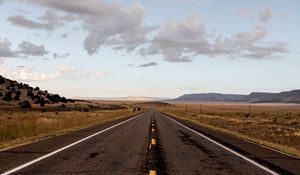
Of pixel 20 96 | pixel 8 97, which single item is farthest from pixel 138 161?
pixel 20 96

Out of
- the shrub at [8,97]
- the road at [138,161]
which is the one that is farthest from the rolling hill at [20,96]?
the road at [138,161]

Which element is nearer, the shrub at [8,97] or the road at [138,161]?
the road at [138,161]

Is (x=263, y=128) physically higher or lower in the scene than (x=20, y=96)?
lower

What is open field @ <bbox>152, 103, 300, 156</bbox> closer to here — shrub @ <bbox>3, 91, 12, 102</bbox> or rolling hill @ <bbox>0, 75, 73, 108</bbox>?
rolling hill @ <bbox>0, 75, 73, 108</bbox>

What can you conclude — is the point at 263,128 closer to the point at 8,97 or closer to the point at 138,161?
the point at 138,161

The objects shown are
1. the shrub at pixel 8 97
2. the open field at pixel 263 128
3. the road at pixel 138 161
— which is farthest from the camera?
the shrub at pixel 8 97

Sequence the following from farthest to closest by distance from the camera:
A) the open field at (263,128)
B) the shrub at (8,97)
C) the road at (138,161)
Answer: the shrub at (8,97) → the open field at (263,128) → the road at (138,161)

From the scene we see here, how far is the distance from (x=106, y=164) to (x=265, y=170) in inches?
169

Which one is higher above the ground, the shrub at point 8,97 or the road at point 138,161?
the shrub at point 8,97

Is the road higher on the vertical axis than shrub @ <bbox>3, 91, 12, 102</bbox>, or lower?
lower

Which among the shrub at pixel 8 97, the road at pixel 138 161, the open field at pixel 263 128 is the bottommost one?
the open field at pixel 263 128

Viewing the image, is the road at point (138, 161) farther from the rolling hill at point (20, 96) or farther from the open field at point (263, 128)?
the rolling hill at point (20, 96)

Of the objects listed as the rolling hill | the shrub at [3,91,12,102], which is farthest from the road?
the shrub at [3,91,12,102]

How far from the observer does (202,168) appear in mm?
9672
